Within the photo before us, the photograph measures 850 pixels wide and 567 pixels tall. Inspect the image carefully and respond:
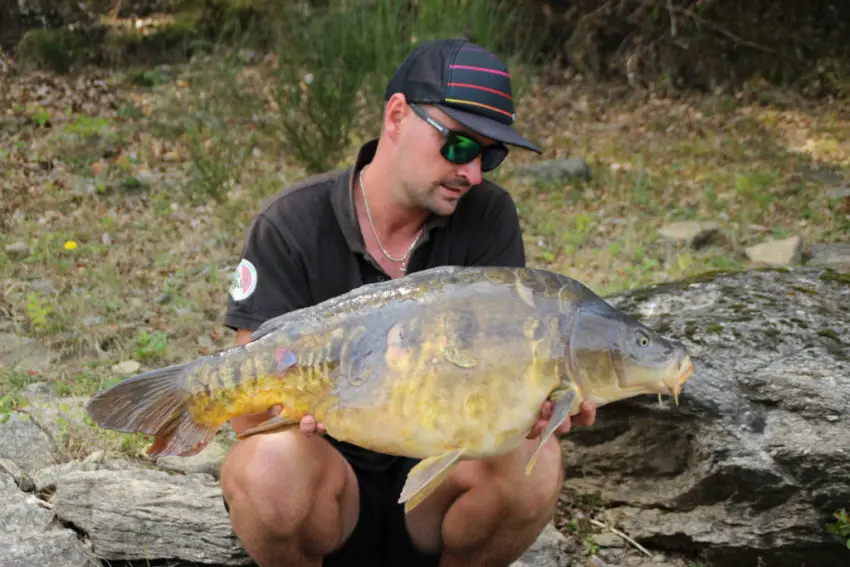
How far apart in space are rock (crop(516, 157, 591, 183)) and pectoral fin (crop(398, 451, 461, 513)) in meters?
4.99

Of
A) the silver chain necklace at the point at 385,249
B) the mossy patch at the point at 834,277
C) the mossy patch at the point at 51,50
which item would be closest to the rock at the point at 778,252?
the mossy patch at the point at 834,277

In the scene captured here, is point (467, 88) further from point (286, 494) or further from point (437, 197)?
point (286, 494)

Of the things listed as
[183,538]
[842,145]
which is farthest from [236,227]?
[842,145]

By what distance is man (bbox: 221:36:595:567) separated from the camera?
2.47 metres

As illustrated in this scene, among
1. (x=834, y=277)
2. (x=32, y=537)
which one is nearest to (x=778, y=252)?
(x=834, y=277)

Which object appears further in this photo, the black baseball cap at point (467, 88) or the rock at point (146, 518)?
the rock at point (146, 518)

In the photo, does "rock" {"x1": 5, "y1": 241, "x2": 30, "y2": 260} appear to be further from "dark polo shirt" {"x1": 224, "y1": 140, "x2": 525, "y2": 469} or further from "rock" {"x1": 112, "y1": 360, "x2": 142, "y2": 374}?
"dark polo shirt" {"x1": 224, "y1": 140, "x2": 525, "y2": 469}

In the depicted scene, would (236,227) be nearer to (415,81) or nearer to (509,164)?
(509,164)

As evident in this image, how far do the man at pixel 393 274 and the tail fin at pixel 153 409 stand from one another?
0.69 ft

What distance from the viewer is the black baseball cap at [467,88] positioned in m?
2.57

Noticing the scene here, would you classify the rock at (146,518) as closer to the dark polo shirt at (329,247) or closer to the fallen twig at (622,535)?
the dark polo shirt at (329,247)

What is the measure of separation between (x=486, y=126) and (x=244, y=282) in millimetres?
763

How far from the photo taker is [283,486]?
240cm

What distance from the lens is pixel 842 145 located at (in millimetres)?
7785
